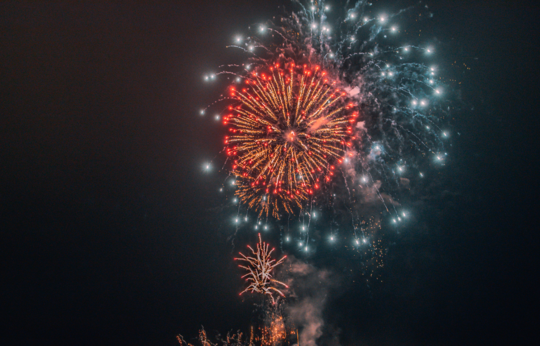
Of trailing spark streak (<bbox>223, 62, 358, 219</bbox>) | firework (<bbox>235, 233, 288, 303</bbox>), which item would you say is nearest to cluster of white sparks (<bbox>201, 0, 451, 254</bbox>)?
firework (<bbox>235, 233, 288, 303</bbox>)

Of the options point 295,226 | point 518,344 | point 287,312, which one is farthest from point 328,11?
point 518,344

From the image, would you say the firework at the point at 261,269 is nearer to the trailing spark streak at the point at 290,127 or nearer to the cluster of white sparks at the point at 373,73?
the cluster of white sparks at the point at 373,73

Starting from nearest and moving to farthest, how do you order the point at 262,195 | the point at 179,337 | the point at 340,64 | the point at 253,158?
the point at 340,64 → the point at 253,158 → the point at 262,195 → the point at 179,337

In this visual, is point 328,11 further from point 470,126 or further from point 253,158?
point 470,126

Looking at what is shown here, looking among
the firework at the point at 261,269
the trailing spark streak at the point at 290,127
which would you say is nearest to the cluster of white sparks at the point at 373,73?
the firework at the point at 261,269

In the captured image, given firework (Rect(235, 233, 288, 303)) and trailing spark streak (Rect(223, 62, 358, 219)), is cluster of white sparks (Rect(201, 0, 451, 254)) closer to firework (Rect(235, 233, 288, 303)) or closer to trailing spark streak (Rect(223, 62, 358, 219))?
firework (Rect(235, 233, 288, 303))

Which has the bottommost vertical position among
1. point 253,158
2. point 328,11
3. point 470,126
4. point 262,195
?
point 262,195
